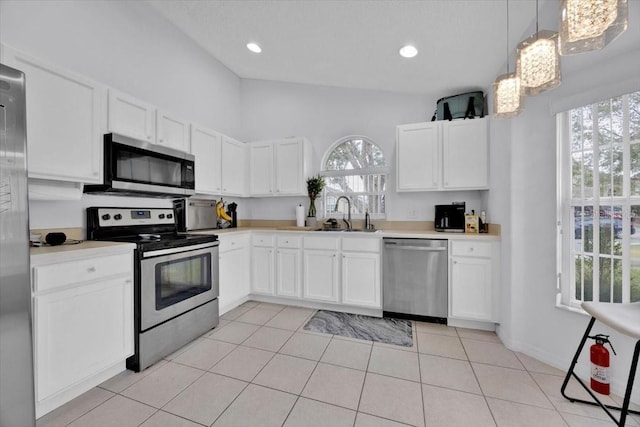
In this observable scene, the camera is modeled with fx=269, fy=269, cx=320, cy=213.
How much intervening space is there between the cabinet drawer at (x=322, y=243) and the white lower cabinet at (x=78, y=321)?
1772mm

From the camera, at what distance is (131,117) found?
2.33 metres

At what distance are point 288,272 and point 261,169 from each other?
151 cm

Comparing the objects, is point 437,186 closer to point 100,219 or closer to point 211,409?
point 211,409

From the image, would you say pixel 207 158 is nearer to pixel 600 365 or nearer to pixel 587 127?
pixel 587 127

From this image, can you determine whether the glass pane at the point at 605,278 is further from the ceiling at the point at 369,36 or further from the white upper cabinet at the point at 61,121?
the white upper cabinet at the point at 61,121

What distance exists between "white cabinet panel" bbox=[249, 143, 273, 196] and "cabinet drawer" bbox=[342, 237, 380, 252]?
1.38 metres

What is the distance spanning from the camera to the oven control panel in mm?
2336

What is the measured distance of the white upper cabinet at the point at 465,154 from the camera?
287 cm

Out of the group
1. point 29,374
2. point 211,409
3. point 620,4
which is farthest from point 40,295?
point 620,4

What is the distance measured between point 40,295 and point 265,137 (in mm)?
3193

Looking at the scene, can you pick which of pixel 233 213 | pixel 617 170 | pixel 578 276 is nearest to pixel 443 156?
pixel 617 170

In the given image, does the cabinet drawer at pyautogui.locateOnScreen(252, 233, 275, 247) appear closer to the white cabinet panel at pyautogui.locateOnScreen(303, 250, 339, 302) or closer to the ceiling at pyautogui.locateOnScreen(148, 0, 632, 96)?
the white cabinet panel at pyautogui.locateOnScreen(303, 250, 339, 302)

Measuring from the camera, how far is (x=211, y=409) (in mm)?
1616

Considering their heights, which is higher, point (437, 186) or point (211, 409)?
point (437, 186)
